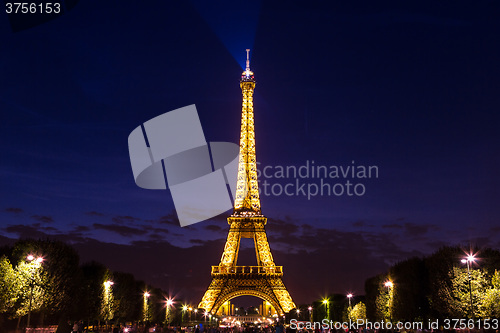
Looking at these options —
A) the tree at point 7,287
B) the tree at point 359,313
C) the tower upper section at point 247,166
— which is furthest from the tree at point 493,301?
the tower upper section at point 247,166

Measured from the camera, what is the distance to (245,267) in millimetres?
100500

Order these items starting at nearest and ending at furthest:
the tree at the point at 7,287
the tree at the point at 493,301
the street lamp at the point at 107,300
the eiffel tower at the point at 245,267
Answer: the tree at the point at 7,287
the tree at the point at 493,301
the street lamp at the point at 107,300
the eiffel tower at the point at 245,267

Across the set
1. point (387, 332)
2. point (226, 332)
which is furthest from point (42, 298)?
point (387, 332)

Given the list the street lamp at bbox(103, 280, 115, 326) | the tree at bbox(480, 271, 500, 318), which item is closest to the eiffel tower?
the street lamp at bbox(103, 280, 115, 326)

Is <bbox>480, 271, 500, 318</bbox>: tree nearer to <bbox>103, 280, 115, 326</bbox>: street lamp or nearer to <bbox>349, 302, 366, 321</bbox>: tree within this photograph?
<bbox>349, 302, 366, 321</bbox>: tree

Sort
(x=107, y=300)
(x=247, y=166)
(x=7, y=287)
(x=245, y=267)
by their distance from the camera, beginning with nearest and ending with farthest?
(x=7, y=287) < (x=107, y=300) < (x=245, y=267) < (x=247, y=166)

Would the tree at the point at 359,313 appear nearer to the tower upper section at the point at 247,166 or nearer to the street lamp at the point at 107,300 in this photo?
the tower upper section at the point at 247,166

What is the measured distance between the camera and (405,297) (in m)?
65.8

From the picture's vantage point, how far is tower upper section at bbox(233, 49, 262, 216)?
103250mm

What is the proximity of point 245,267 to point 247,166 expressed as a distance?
63.3ft

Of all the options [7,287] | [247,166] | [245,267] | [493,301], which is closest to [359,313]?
[245,267]

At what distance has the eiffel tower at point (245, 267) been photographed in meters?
97.5

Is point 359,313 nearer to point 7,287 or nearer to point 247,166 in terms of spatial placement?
point 247,166

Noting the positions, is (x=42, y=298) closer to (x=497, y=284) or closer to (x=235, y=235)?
(x=497, y=284)
